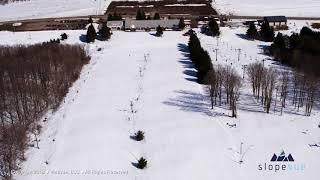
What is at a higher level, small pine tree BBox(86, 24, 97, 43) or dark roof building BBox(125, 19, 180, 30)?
dark roof building BBox(125, 19, 180, 30)

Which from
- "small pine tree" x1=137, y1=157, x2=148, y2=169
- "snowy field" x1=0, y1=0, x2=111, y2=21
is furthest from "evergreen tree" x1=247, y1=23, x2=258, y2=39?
"small pine tree" x1=137, y1=157, x2=148, y2=169

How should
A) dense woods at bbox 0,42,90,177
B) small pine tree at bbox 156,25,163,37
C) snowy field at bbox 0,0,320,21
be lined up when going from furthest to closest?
snowy field at bbox 0,0,320,21, small pine tree at bbox 156,25,163,37, dense woods at bbox 0,42,90,177

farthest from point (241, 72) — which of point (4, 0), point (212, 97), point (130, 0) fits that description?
point (4, 0)

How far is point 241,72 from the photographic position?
47.3m

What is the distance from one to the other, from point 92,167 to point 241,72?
21837 mm

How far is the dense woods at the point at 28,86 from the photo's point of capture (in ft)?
A: 107

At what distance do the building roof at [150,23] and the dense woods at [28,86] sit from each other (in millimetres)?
11471

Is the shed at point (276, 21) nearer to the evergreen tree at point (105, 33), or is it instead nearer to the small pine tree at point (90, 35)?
the evergreen tree at point (105, 33)

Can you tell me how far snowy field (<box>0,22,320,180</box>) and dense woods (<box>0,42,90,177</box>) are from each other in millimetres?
915

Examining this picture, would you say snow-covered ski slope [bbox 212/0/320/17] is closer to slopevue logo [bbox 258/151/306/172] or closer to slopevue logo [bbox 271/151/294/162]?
slopevue logo [bbox 271/151/294/162]

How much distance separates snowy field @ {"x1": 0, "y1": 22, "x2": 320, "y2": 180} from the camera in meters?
29.7

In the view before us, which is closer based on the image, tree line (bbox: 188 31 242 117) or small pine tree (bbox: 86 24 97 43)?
tree line (bbox: 188 31 242 117)

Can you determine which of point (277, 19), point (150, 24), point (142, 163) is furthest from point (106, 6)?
point (142, 163)

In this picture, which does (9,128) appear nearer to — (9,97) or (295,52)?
(9,97)
